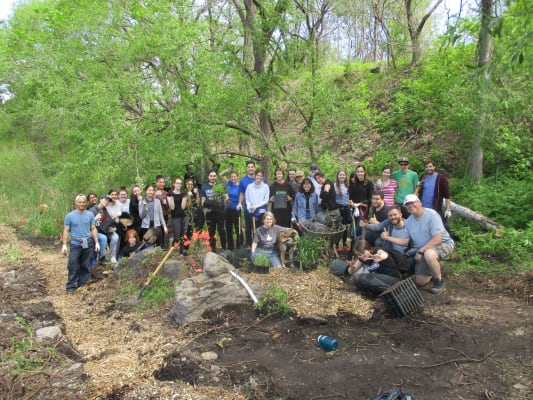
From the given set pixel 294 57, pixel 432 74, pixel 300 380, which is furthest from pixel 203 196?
pixel 432 74

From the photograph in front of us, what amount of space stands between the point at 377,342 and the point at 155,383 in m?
2.39

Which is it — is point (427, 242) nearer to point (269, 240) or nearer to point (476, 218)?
point (269, 240)

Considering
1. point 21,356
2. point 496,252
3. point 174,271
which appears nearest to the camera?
point 21,356

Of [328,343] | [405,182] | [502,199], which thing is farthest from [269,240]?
[502,199]

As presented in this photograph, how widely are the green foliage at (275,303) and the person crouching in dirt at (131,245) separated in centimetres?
338

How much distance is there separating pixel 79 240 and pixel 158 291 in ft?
6.35

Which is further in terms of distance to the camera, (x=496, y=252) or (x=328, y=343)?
(x=496, y=252)

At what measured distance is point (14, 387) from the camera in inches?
145

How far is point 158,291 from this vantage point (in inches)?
244

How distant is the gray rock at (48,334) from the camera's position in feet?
16.3

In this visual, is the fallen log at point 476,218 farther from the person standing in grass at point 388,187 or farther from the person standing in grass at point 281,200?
the person standing in grass at point 281,200

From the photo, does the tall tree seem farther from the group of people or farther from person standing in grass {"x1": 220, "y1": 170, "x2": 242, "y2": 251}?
person standing in grass {"x1": 220, "y1": 170, "x2": 242, "y2": 251}

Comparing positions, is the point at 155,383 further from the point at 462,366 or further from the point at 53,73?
the point at 53,73

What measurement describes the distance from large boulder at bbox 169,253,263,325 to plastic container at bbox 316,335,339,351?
1307mm
